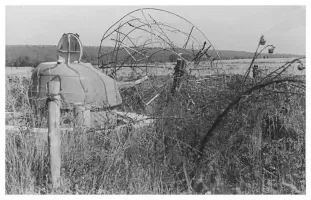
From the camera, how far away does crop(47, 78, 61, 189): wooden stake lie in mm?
4312

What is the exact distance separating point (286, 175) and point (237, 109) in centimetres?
108

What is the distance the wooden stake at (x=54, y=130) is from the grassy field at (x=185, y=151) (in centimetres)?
12

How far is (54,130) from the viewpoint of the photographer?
4.39 m

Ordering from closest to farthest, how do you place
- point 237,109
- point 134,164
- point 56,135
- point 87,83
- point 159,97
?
point 56,135, point 134,164, point 237,109, point 159,97, point 87,83

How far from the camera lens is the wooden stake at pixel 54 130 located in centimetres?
431

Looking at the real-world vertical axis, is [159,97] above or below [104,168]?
above

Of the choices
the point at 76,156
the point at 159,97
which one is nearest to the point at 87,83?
the point at 159,97

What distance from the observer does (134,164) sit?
471cm

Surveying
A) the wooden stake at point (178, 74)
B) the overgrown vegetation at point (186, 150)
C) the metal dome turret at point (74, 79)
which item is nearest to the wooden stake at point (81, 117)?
the overgrown vegetation at point (186, 150)

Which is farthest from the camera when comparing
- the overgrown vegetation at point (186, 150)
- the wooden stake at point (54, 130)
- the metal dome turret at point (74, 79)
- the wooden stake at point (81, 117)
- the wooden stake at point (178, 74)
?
the metal dome turret at point (74, 79)

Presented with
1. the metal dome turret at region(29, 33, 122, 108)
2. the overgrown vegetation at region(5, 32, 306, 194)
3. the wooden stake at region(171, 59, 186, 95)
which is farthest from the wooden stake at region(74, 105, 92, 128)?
the wooden stake at region(171, 59, 186, 95)

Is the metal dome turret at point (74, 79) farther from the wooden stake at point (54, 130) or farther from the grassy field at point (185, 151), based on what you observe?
the wooden stake at point (54, 130)

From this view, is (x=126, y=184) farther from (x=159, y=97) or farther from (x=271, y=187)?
(x=271, y=187)
